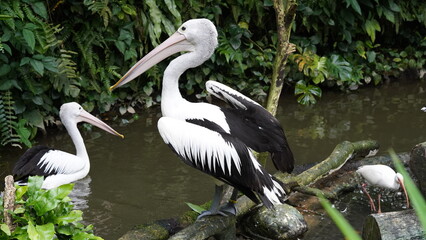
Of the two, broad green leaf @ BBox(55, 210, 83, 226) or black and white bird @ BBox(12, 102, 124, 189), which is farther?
black and white bird @ BBox(12, 102, 124, 189)

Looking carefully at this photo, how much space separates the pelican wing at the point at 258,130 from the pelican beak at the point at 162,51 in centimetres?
47

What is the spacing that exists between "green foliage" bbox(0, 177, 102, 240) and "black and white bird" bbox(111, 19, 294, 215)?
1.16 metres

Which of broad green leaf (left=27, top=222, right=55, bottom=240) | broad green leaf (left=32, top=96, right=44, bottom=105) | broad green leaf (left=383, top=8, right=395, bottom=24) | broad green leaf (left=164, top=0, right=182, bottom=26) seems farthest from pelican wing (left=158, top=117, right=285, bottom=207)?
broad green leaf (left=383, top=8, right=395, bottom=24)

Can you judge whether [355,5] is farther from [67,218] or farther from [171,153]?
[67,218]

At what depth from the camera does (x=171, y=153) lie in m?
5.93

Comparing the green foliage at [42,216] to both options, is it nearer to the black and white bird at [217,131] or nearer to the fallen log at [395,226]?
the black and white bird at [217,131]

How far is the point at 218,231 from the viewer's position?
3748 millimetres

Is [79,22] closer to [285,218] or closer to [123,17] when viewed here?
[123,17]

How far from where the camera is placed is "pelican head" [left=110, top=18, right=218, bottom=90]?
4020 millimetres

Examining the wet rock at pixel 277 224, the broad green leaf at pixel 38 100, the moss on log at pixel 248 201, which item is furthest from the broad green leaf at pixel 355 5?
the wet rock at pixel 277 224

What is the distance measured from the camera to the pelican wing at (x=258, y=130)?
12.6 ft

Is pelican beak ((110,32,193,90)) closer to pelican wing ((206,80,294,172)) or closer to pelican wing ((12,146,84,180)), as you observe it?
pelican wing ((206,80,294,172))

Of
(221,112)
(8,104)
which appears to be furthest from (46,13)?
(221,112)

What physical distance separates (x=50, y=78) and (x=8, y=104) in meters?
0.58
